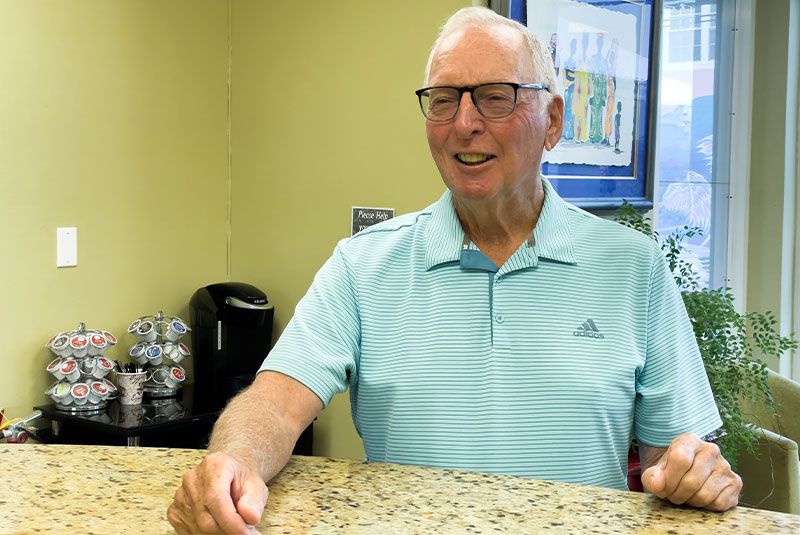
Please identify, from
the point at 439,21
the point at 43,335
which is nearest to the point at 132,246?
the point at 43,335

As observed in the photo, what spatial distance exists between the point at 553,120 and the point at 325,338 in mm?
591

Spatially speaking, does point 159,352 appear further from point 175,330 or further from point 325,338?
point 325,338

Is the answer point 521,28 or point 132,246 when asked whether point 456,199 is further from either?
point 132,246

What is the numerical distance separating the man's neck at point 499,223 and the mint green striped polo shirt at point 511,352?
0.12 ft

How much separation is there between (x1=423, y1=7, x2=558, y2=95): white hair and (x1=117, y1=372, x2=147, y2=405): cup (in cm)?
151

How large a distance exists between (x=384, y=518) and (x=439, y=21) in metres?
1.98

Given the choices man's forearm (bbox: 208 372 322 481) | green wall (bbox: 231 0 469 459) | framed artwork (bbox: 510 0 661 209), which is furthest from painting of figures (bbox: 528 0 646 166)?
man's forearm (bbox: 208 372 322 481)

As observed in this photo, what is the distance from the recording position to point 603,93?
3.03 metres

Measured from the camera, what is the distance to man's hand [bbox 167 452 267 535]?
855 millimetres

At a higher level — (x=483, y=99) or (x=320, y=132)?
(x=320, y=132)

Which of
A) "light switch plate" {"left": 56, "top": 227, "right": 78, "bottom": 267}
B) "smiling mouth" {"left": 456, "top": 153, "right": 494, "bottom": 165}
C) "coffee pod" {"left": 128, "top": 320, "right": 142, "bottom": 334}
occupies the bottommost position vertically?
"coffee pod" {"left": 128, "top": 320, "right": 142, "bottom": 334}

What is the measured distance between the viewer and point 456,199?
1.50 m

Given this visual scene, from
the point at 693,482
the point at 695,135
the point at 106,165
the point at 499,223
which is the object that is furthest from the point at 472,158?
the point at 695,135

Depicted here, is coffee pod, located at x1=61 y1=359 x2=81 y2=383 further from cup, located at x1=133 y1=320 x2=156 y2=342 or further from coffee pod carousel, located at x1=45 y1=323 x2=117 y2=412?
cup, located at x1=133 y1=320 x2=156 y2=342
